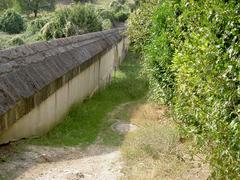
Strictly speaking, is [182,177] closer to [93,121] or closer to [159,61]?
[159,61]

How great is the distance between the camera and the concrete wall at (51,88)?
841 centimetres

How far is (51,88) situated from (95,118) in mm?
3033

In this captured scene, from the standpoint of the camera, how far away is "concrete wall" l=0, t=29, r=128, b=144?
8.41m

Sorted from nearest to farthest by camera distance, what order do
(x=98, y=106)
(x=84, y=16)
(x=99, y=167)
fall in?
1. (x=99, y=167)
2. (x=98, y=106)
3. (x=84, y=16)

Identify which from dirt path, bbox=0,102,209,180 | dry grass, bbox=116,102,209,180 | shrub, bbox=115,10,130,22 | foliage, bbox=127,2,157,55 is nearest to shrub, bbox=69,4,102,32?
foliage, bbox=127,2,157,55

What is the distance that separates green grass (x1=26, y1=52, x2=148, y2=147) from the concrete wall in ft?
0.98

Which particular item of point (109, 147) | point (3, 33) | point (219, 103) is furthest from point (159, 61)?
point (3, 33)

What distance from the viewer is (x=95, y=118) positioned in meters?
13.4

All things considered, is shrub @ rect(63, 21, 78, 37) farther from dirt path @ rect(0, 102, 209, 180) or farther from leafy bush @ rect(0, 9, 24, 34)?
dirt path @ rect(0, 102, 209, 180)

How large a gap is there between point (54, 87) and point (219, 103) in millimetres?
7156

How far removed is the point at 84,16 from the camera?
31625 mm

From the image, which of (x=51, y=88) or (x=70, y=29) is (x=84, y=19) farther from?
(x=51, y=88)

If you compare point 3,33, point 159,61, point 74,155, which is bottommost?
point 3,33

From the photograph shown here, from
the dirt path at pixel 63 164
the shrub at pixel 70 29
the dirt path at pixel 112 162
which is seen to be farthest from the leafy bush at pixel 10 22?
the dirt path at pixel 63 164
